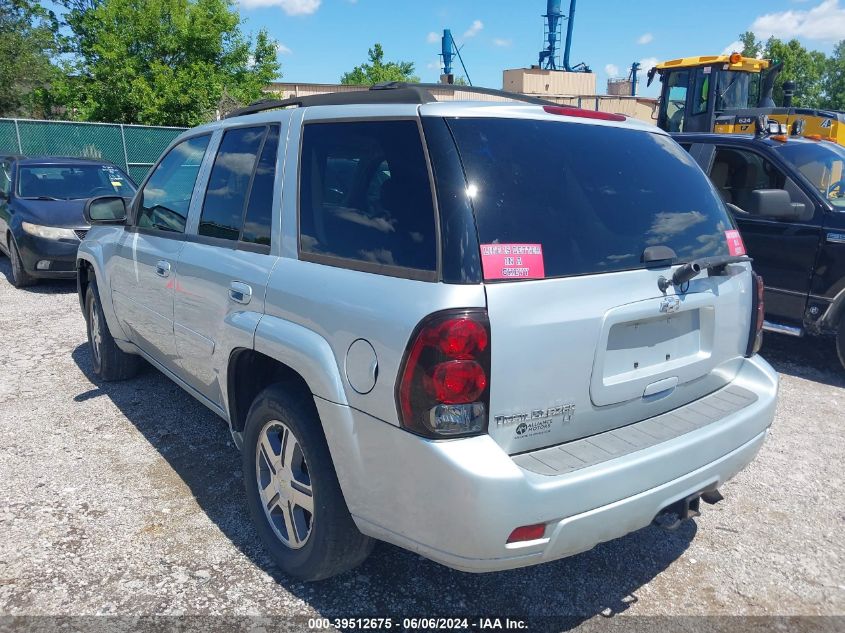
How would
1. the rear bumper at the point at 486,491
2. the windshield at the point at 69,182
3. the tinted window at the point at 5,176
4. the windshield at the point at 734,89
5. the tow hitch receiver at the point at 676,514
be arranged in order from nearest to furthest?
the rear bumper at the point at 486,491 → the tow hitch receiver at the point at 676,514 → the windshield at the point at 69,182 → the tinted window at the point at 5,176 → the windshield at the point at 734,89

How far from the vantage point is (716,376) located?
2834 millimetres

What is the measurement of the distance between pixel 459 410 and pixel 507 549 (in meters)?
0.47

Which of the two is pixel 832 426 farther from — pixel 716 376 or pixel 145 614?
pixel 145 614

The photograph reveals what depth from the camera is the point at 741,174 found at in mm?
6320

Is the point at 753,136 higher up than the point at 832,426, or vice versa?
the point at 753,136

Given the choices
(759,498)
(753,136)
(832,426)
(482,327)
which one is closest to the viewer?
(482,327)

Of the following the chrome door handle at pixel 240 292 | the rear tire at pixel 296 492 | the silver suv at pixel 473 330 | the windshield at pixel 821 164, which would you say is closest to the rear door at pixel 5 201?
the silver suv at pixel 473 330

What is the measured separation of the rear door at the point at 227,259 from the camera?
9.48 feet

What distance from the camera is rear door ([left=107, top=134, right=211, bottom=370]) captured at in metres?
3.72

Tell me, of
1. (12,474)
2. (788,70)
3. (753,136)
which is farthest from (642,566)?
(788,70)

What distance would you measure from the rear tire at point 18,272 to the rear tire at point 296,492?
736 cm

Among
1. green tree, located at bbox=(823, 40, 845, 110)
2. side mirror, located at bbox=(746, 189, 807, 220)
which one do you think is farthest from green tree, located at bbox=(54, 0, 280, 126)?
green tree, located at bbox=(823, 40, 845, 110)

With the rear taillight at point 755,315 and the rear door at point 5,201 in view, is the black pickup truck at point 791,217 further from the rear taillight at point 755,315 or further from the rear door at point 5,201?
the rear door at point 5,201

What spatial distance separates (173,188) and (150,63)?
22104mm
